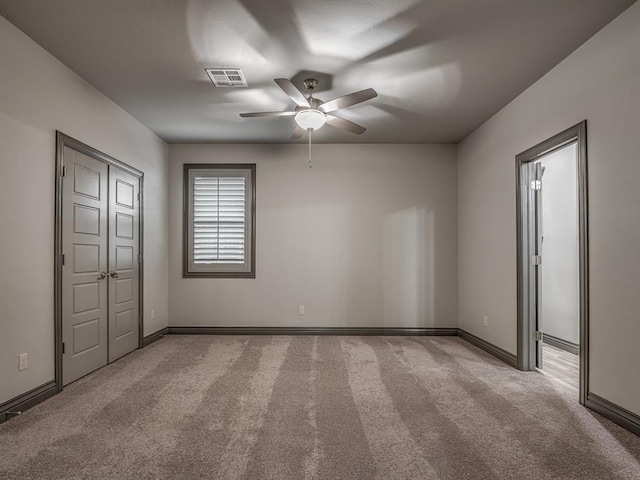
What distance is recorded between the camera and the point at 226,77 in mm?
3502

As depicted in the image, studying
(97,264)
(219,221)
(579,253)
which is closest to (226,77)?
(97,264)

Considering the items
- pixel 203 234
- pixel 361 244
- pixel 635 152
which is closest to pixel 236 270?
pixel 203 234

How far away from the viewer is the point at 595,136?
2883 mm

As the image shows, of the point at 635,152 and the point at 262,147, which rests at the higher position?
the point at 262,147

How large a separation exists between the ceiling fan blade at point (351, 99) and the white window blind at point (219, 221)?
100 inches

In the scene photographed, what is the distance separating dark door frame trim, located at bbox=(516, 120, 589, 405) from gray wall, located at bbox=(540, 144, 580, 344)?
1.21 meters

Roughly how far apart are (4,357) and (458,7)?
3.87 m

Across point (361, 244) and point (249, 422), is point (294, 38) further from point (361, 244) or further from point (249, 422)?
point (361, 244)

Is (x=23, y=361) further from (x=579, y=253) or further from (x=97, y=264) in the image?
(x=579, y=253)

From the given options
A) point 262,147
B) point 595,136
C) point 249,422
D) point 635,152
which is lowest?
point 249,422

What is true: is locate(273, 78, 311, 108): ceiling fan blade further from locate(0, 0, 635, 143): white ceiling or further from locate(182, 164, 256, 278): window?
locate(182, 164, 256, 278): window

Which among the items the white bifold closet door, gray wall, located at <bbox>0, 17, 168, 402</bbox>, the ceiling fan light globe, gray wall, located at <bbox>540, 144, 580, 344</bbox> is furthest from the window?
gray wall, located at <bbox>540, 144, 580, 344</bbox>

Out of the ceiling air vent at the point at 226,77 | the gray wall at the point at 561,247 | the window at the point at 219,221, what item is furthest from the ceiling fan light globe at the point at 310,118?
the gray wall at the point at 561,247

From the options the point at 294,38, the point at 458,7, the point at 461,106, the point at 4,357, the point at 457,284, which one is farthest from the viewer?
the point at 457,284
